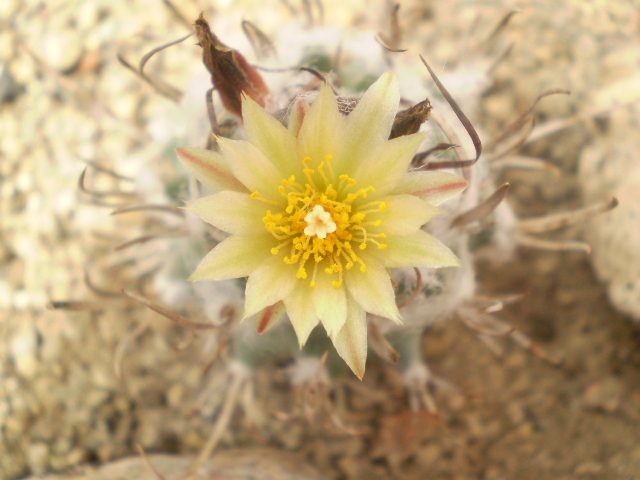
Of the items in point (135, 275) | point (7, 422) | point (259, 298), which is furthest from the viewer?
point (135, 275)

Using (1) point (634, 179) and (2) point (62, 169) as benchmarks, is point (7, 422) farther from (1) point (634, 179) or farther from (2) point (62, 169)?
(1) point (634, 179)

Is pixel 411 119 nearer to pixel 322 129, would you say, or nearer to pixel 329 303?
pixel 322 129

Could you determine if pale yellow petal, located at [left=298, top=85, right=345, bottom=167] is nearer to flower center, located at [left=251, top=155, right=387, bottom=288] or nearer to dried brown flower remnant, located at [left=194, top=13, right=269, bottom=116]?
flower center, located at [left=251, top=155, right=387, bottom=288]

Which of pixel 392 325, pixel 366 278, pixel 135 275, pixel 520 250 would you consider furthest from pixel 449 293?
pixel 135 275

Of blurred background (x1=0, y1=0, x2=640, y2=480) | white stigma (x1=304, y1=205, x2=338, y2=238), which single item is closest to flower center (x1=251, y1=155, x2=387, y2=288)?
white stigma (x1=304, y1=205, x2=338, y2=238)

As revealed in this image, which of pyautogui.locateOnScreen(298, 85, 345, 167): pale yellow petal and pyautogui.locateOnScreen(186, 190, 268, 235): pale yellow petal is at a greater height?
pyautogui.locateOnScreen(298, 85, 345, 167): pale yellow petal

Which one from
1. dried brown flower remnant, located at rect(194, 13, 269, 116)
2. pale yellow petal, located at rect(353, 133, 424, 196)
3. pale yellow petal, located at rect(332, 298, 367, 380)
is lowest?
pale yellow petal, located at rect(332, 298, 367, 380)

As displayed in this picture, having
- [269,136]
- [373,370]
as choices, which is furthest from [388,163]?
[373,370]

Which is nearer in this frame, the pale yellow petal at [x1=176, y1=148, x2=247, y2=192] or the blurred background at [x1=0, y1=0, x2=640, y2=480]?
the pale yellow petal at [x1=176, y1=148, x2=247, y2=192]
